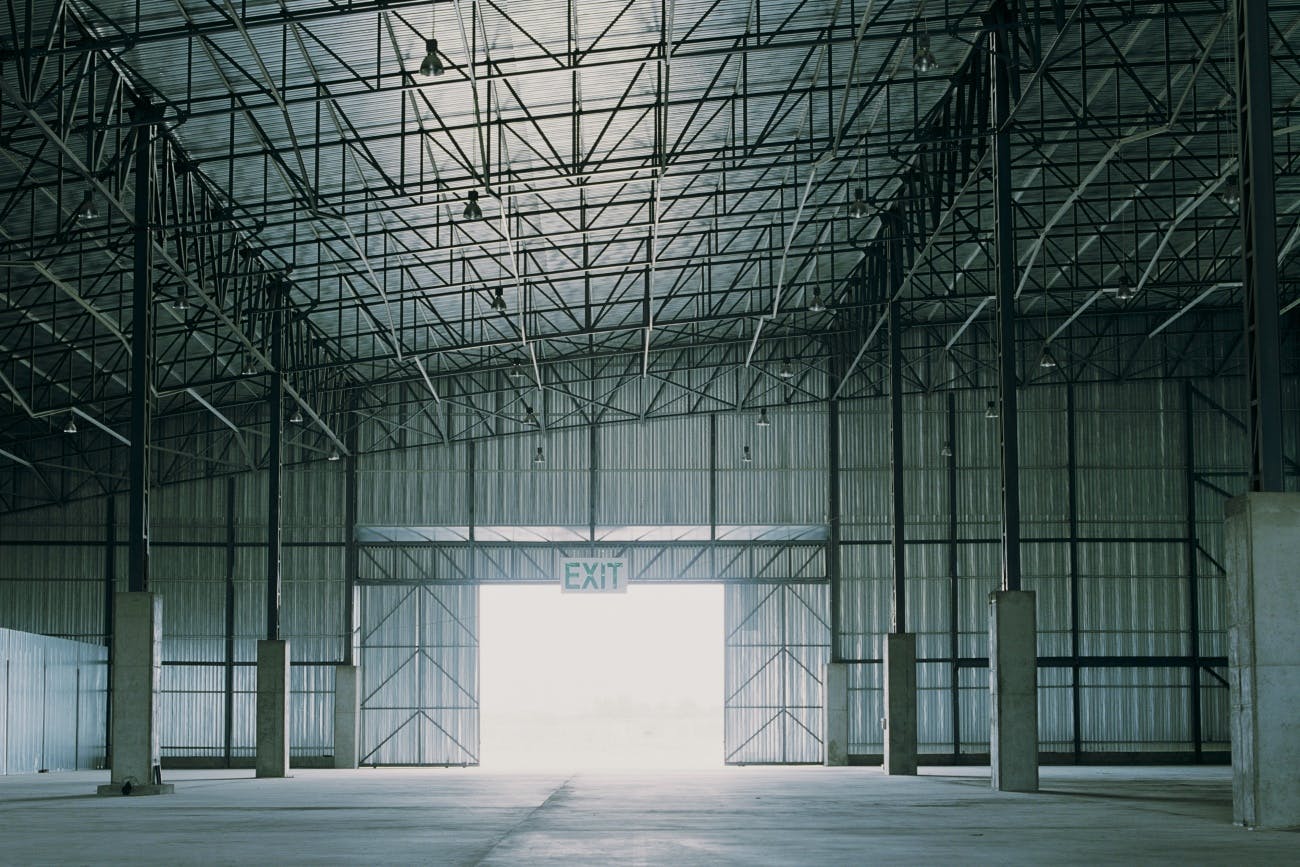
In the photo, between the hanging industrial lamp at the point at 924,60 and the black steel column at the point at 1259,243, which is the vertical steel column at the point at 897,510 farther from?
the black steel column at the point at 1259,243

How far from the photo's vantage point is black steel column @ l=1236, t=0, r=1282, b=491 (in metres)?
18.4

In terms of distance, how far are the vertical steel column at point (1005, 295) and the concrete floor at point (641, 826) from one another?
5219 millimetres

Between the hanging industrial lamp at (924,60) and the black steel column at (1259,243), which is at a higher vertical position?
the hanging industrial lamp at (924,60)

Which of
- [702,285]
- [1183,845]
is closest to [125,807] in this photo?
[1183,845]

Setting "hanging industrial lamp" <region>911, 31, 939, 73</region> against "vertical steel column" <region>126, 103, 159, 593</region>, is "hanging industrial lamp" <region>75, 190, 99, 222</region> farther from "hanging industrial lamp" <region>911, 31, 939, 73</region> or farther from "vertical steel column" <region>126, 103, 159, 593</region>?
"hanging industrial lamp" <region>911, 31, 939, 73</region>

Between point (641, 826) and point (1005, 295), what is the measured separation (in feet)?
55.0

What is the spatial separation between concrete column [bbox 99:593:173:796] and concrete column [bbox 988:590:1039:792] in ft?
57.2

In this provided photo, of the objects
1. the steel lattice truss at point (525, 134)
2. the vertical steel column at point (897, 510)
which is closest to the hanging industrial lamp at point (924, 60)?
the steel lattice truss at point (525, 134)

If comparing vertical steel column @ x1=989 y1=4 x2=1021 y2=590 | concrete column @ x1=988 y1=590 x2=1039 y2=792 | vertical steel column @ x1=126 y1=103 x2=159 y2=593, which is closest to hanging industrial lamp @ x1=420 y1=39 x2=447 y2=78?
vertical steel column @ x1=126 y1=103 x2=159 y2=593

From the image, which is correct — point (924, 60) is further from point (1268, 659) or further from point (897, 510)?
point (897, 510)

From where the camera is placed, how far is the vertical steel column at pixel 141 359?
31.8 meters

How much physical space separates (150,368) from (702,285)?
21.0 m

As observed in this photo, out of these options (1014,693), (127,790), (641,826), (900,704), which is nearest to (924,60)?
(1014,693)

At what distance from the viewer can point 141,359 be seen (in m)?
32.7
